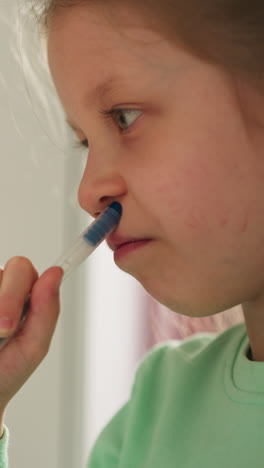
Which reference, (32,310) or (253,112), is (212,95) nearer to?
(253,112)

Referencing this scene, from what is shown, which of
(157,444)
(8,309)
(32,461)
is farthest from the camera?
(32,461)

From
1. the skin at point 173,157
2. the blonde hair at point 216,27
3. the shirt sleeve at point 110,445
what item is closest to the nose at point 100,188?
the skin at point 173,157

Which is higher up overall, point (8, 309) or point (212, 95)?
point (212, 95)

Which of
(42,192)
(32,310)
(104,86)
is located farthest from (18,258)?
(42,192)

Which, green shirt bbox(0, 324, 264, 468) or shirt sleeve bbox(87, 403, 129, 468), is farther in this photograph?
shirt sleeve bbox(87, 403, 129, 468)

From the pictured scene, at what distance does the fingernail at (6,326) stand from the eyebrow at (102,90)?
20 centimetres

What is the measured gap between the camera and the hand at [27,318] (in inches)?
22.9

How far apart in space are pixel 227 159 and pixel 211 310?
0.46 feet

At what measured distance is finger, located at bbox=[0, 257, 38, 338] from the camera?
57cm

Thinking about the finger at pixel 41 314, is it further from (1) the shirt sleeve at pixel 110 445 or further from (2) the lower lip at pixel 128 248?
(1) the shirt sleeve at pixel 110 445

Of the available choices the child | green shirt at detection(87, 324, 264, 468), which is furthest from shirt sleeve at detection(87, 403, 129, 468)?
the child

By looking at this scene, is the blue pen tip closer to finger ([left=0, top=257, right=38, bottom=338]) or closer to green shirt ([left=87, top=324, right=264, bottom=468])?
finger ([left=0, top=257, right=38, bottom=338])

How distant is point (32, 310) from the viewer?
599 millimetres

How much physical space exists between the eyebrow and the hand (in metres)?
0.15
